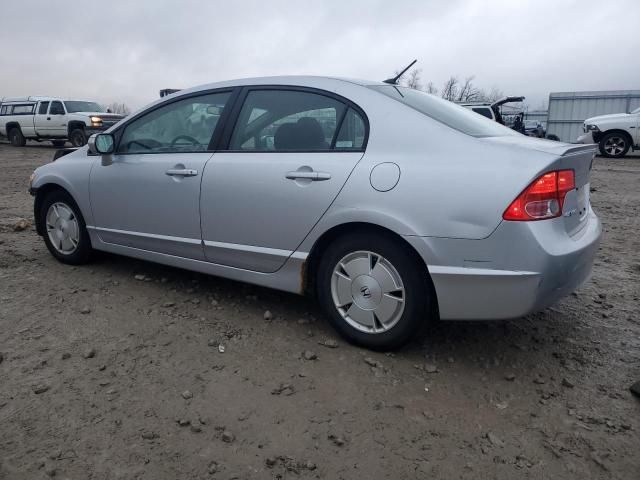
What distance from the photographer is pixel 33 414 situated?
7.64ft

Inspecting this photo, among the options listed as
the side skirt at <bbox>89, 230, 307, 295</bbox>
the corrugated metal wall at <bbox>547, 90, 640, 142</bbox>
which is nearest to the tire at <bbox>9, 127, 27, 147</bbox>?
the side skirt at <bbox>89, 230, 307, 295</bbox>

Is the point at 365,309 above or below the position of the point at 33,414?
above

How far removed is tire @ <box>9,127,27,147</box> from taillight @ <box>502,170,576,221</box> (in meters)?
22.1

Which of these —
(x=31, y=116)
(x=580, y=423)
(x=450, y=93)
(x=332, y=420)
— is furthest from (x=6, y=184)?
(x=450, y=93)

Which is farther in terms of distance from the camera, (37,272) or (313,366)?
(37,272)

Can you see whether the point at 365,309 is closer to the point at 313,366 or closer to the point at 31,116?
the point at 313,366

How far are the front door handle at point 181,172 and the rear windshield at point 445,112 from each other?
128 centimetres

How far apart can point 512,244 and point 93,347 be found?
2303 mm

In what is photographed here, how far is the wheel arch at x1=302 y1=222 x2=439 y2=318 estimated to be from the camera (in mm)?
2691

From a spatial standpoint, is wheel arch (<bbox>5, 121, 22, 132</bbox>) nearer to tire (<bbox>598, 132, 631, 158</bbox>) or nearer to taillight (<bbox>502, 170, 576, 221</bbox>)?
tire (<bbox>598, 132, 631, 158</bbox>)

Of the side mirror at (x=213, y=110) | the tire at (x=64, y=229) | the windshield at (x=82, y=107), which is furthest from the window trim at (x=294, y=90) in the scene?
the windshield at (x=82, y=107)

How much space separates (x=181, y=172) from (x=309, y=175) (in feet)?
3.34

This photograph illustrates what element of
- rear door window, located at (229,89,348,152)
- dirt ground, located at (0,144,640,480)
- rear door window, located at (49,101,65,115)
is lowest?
dirt ground, located at (0,144,640,480)

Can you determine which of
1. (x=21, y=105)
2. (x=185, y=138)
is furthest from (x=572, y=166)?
(x=21, y=105)
